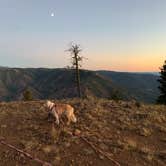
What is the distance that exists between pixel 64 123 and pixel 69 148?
2823 mm

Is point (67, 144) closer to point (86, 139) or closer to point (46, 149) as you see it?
point (46, 149)

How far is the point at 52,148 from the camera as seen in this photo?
36.5 feet

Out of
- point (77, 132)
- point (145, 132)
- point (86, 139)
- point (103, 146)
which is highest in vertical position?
point (77, 132)

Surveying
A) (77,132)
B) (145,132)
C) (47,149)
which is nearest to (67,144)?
(47,149)

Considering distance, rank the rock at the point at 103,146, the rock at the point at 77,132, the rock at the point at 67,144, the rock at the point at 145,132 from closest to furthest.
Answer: the rock at the point at 67,144 → the rock at the point at 103,146 → the rock at the point at 77,132 → the rock at the point at 145,132

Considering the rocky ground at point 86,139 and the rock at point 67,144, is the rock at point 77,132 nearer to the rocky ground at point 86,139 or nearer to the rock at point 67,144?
the rocky ground at point 86,139

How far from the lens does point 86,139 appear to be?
40.5 feet

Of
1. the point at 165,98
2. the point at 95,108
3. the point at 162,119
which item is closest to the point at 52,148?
the point at 95,108

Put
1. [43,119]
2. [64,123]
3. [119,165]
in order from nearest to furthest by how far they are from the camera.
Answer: [119,165] → [64,123] → [43,119]

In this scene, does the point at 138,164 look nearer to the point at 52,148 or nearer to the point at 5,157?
the point at 52,148

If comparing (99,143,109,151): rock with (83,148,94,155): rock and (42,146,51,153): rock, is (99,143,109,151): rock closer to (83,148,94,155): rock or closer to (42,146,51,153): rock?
(83,148,94,155): rock

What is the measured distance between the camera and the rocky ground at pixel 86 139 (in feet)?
34.5

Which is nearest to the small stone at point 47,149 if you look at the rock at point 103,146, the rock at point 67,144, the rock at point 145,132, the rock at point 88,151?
the rock at point 67,144

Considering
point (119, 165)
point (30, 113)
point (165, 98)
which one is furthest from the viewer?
point (165, 98)
